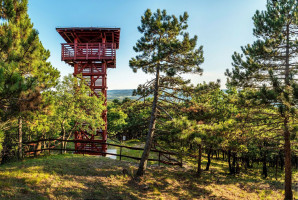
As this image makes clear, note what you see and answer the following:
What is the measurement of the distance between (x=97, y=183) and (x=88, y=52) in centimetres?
1255

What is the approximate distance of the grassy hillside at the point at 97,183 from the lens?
24.6ft

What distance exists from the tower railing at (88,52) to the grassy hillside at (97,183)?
9897mm

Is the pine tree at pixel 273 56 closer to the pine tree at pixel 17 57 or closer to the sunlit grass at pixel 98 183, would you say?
the sunlit grass at pixel 98 183

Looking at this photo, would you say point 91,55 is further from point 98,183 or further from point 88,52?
point 98,183

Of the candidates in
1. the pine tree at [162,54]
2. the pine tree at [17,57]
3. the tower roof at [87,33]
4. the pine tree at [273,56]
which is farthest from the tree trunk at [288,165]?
the tower roof at [87,33]

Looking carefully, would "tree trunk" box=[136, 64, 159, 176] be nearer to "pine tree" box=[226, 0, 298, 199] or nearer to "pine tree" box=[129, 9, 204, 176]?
"pine tree" box=[129, 9, 204, 176]

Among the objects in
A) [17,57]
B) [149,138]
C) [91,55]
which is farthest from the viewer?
[91,55]

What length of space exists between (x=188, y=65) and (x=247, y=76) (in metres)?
4.64

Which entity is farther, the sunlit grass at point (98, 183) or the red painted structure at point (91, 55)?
the red painted structure at point (91, 55)

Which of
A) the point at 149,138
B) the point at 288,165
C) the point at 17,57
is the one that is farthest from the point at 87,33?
the point at 288,165

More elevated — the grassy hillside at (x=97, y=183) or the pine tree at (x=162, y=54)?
the pine tree at (x=162, y=54)

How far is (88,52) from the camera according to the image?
16812mm

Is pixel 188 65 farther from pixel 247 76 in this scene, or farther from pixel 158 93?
pixel 247 76

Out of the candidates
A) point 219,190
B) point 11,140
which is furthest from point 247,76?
point 11,140
